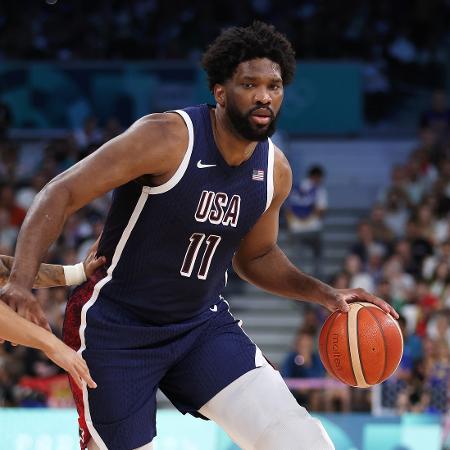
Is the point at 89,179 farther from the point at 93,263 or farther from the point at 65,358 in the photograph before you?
the point at 65,358

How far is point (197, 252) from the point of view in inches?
178

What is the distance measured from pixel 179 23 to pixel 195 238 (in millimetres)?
12209

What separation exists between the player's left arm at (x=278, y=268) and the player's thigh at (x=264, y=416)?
456 millimetres

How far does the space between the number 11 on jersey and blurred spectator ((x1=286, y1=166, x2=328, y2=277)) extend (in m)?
7.49

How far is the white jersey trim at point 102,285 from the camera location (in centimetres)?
445

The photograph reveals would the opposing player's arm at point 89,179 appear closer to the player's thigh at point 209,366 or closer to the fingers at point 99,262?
the fingers at point 99,262

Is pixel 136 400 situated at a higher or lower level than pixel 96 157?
lower

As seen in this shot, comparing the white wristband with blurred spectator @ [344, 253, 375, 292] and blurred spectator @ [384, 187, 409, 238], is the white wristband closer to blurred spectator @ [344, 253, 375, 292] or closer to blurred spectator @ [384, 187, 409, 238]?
blurred spectator @ [344, 253, 375, 292]

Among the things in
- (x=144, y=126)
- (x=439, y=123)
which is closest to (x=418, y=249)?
(x=439, y=123)

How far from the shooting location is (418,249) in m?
11.4

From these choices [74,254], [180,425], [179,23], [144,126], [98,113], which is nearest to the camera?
[144,126]

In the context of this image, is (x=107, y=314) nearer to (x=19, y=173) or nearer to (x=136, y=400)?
(x=136, y=400)

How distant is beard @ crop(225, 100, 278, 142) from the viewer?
4434 mm

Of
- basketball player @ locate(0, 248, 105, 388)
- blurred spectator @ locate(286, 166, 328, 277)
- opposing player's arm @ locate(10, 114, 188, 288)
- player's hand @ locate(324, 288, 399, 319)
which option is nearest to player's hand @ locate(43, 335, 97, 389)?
basketball player @ locate(0, 248, 105, 388)
